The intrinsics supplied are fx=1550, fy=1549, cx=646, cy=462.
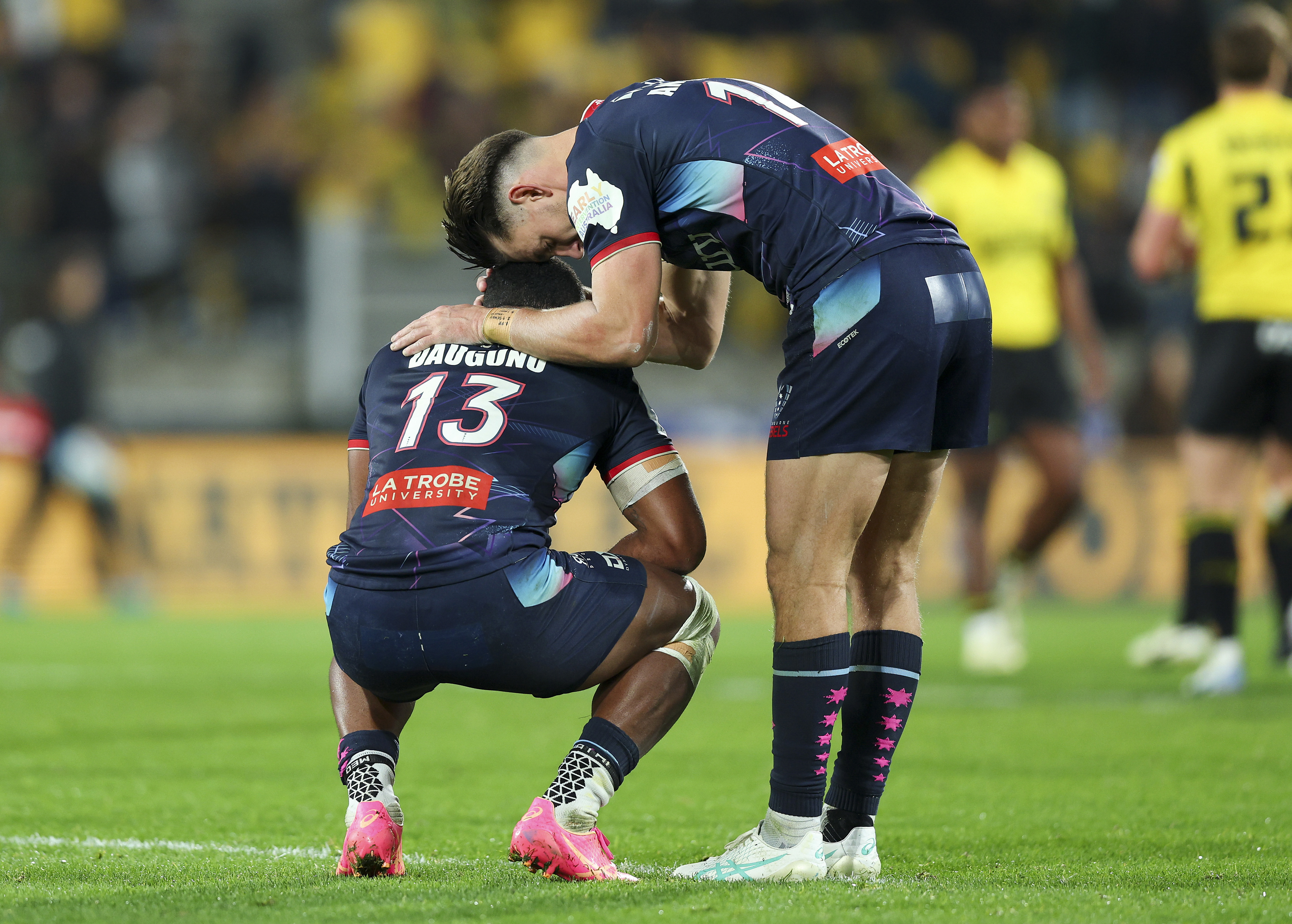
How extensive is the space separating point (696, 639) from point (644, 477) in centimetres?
38

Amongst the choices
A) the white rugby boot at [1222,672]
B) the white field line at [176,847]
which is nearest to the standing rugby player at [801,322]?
the white field line at [176,847]

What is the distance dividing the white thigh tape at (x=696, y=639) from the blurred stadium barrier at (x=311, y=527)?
8630 millimetres

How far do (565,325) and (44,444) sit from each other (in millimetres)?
10271

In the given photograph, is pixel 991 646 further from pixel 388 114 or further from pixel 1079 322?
pixel 388 114

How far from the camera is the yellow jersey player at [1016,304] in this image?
8.15m

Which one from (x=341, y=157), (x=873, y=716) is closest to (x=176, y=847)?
(x=873, y=716)

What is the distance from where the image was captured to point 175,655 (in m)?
8.93

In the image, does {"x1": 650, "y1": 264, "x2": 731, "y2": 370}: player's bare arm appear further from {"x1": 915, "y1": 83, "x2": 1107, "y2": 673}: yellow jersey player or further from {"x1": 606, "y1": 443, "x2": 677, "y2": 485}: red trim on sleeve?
{"x1": 915, "y1": 83, "x2": 1107, "y2": 673}: yellow jersey player

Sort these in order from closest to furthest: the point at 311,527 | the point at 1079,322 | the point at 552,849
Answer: the point at 552,849
the point at 1079,322
the point at 311,527

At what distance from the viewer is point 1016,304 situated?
328 inches

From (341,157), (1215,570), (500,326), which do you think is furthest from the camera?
(341,157)

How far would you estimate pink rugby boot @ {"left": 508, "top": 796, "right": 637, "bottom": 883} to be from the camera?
10.2ft

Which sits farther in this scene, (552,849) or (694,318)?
(694,318)

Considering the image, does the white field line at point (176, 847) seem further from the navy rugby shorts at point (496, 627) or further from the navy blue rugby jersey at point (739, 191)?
the navy blue rugby jersey at point (739, 191)
